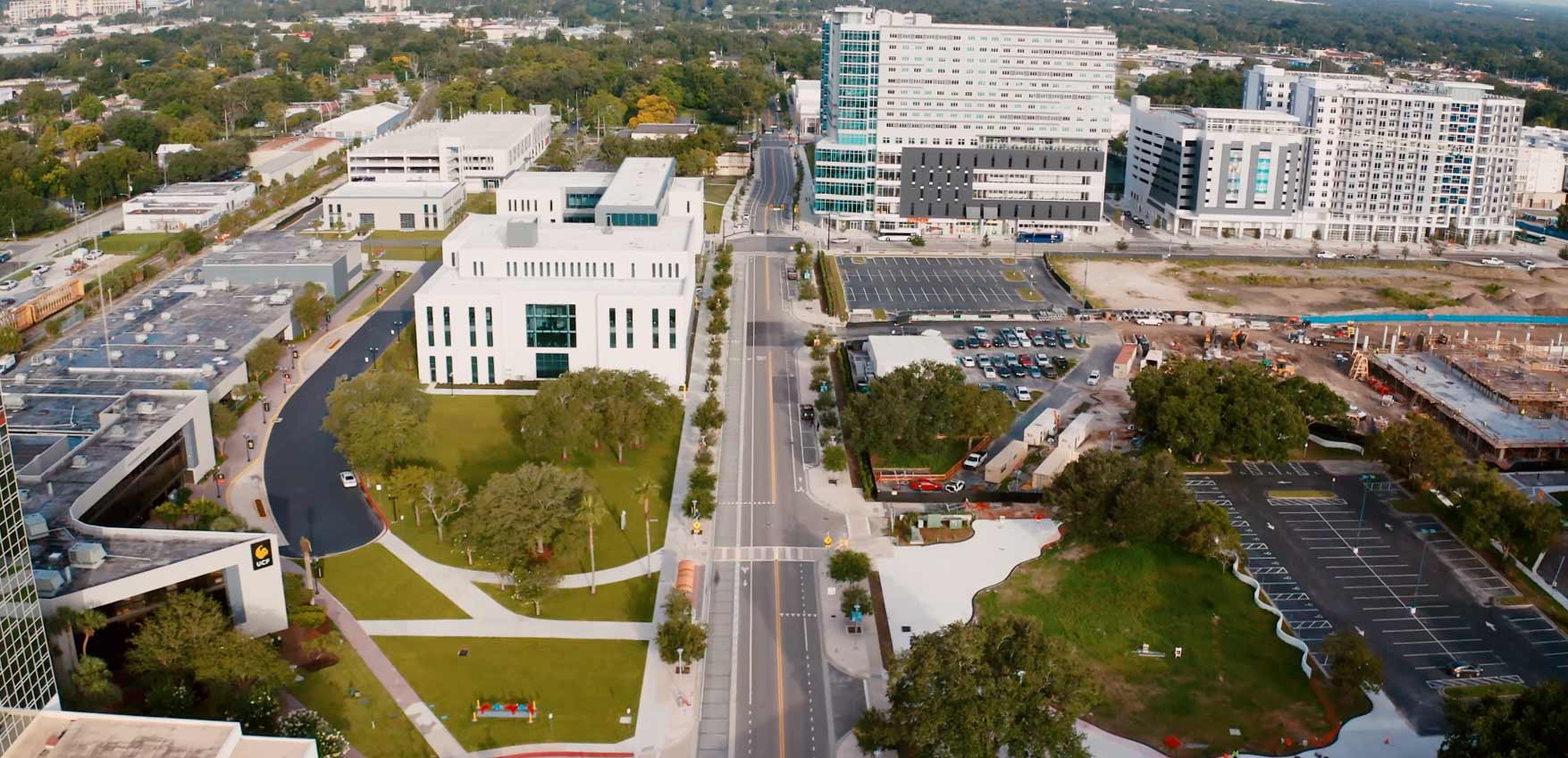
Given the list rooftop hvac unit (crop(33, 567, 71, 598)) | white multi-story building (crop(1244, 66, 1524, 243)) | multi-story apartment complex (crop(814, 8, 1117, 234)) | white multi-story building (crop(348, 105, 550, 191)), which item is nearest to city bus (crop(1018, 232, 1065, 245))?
multi-story apartment complex (crop(814, 8, 1117, 234))

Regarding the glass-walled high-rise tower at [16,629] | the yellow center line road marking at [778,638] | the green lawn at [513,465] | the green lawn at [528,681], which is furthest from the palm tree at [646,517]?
the glass-walled high-rise tower at [16,629]

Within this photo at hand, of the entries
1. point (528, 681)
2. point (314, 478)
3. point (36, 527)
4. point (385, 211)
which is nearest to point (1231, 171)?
point (385, 211)

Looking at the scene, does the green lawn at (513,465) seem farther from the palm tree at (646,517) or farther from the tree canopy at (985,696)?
the tree canopy at (985,696)

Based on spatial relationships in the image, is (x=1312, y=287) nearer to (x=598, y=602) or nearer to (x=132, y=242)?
(x=598, y=602)

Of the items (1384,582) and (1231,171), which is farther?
(1231,171)

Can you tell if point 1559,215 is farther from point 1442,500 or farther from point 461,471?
point 461,471

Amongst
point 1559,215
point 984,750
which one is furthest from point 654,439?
point 1559,215
